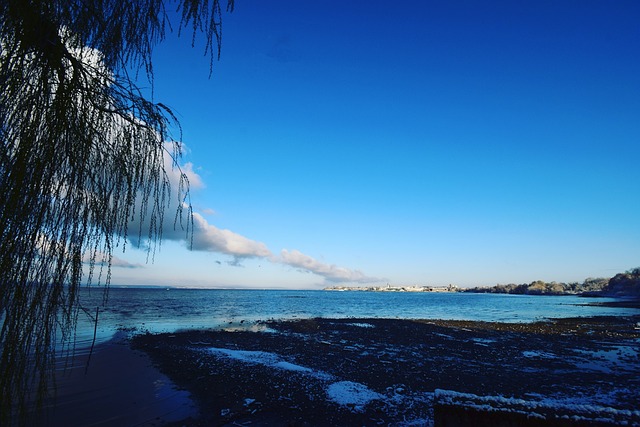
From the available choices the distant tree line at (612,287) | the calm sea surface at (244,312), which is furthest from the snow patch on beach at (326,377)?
the distant tree line at (612,287)

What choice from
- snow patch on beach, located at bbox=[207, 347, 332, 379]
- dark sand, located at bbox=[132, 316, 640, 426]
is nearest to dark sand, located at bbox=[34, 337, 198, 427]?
dark sand, located at bbox=[132, 316, 640, 426]

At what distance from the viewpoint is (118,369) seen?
44.4ft

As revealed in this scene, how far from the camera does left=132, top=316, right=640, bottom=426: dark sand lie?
948 centimetres

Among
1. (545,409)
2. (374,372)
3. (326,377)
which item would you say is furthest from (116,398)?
(545,409)

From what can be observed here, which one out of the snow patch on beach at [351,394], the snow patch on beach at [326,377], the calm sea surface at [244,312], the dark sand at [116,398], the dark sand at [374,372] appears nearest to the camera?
the dark sand at [116,398]

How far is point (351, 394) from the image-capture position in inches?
429

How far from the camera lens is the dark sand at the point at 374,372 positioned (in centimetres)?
948

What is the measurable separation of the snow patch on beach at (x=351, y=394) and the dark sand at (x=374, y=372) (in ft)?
0.11

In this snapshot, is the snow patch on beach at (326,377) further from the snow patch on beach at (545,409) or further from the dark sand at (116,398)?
the snow patch on beach at (545,409)

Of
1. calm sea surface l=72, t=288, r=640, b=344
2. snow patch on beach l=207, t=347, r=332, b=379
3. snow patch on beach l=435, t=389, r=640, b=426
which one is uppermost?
snow patch on beach l=435, t=389, r=640, b=426

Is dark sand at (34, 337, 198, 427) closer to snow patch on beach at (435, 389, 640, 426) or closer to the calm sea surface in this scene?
the calm sea surface

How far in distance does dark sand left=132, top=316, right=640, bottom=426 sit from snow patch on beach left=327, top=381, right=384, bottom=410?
34 millimetres

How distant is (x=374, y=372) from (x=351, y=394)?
3.14 metres

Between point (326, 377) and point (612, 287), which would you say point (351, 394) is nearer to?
point (326, 377)
